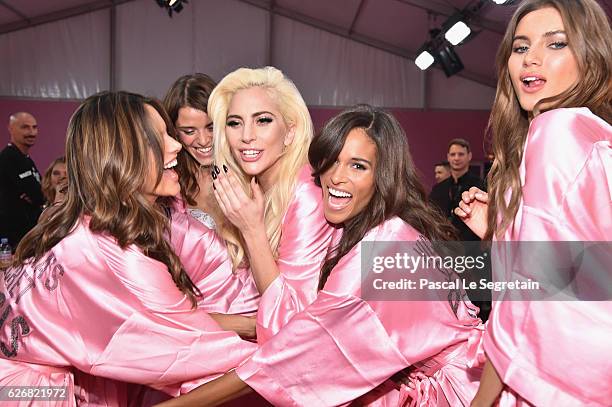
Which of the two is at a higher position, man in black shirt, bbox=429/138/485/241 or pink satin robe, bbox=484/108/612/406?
man in black shirt, bbox=429/138/485/241

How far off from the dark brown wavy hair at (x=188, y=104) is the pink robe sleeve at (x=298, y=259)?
2.89 ft

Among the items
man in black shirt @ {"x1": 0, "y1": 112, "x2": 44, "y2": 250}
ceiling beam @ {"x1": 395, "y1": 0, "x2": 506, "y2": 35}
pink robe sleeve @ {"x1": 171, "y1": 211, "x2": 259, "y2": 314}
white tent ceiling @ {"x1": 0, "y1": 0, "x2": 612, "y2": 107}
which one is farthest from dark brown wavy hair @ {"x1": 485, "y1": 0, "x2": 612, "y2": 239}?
white tent ceiling @ {"x1": 0, "y1": 0, "x2": 612, "y2": 107}

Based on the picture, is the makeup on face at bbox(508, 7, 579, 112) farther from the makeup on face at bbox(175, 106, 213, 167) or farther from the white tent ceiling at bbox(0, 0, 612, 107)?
the white tent ceiling at bbox(0, 0, 612, 107)

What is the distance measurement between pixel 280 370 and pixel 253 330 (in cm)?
49

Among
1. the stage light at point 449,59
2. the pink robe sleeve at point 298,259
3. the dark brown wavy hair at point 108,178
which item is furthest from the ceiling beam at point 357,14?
the dark brown wavy hair at point 108,178

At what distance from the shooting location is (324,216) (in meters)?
2.38

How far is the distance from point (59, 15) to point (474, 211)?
1335 centimetres

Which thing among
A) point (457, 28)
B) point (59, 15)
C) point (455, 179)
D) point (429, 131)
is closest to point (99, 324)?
point (455, 179)

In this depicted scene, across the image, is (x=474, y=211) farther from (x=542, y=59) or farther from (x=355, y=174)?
(x=542, y=59)

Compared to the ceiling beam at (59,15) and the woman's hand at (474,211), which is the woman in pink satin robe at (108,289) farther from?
the ceiling beam at (59,15)

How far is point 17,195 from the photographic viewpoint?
6.13m

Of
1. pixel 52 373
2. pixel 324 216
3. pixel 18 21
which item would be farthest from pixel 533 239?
pixel 18 21

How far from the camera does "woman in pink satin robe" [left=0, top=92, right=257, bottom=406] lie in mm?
1894

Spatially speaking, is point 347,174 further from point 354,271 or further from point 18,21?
point 18,21
